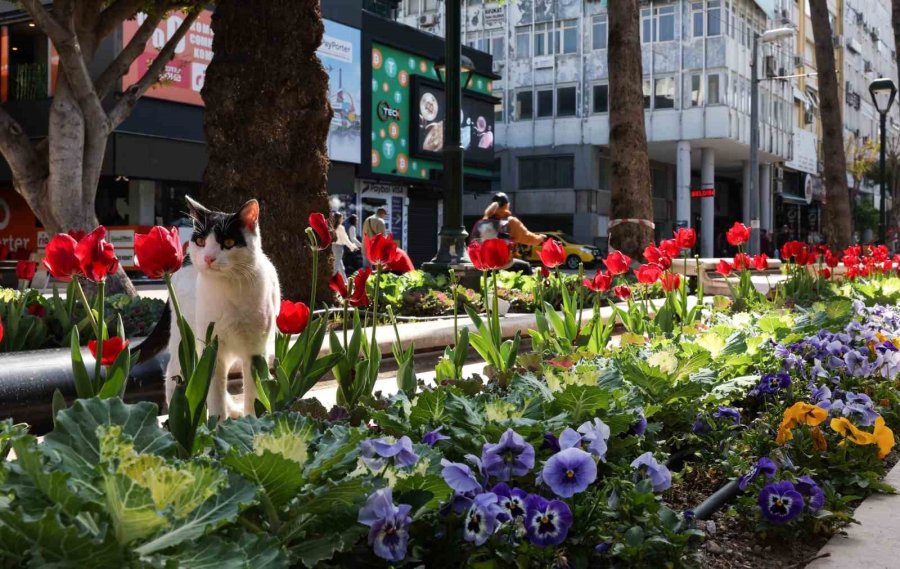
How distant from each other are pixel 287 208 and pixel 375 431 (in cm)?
585

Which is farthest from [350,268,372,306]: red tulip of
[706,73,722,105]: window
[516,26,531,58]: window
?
[516,26,531,58]: window

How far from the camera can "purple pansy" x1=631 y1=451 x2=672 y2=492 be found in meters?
2.47

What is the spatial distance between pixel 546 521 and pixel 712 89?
44.8 metres

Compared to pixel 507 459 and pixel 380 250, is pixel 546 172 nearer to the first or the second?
pixel 380 250

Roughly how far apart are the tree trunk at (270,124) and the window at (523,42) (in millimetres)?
42214

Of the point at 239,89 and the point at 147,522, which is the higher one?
the point at 239,89

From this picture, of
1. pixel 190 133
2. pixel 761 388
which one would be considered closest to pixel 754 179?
pixel 190 133

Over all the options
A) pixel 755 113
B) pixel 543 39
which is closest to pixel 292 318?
pixel 755 113

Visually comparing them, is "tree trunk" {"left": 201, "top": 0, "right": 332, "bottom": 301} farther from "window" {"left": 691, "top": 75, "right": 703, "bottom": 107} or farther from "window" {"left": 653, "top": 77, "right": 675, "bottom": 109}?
"window" {"left": 653, "top": 77, "right": 675, "bottom": 109}

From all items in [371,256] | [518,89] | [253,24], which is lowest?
[371,256]

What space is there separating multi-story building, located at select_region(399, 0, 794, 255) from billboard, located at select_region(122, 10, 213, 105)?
23177 millimetres

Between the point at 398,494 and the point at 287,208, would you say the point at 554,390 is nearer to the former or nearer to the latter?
the point at 398,494

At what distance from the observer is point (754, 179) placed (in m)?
35.2

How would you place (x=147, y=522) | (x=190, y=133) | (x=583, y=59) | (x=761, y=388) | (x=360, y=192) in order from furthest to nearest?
1. (x=583, y=59)
2. (x=360, y=192)
3. (x=190, y=133)
4. (x=761, y=388)
5. (x=147, y=522)
